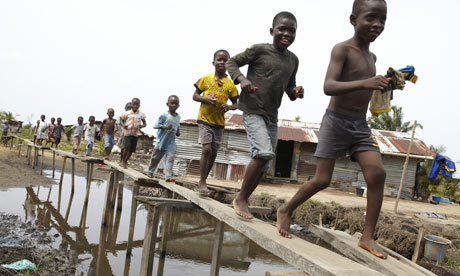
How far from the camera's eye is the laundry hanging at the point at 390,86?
2305 mm

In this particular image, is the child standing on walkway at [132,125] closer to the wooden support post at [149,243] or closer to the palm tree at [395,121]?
the wooden support post at [149,243]

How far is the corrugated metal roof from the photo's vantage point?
15.0 meters

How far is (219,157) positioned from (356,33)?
1272cm

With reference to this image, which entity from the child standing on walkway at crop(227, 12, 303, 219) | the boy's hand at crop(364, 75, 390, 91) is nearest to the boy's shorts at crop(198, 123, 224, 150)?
the child standing on walkway at crop(227, 12, 303, 219)

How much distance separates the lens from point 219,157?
15031 mm

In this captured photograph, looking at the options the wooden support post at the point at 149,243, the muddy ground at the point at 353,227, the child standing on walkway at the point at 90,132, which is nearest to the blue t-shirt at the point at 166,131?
the wooden support post at the point at 149,243

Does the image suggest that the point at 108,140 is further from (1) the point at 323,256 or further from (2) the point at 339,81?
(1) the point at 323,256

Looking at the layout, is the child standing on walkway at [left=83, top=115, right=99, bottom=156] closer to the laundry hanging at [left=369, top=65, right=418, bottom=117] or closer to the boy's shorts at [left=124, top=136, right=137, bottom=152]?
the boy's shorts at [left=124, top=136, right=137, bottom=152]

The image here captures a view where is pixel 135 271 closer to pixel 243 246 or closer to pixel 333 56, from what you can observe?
pixel 243 246

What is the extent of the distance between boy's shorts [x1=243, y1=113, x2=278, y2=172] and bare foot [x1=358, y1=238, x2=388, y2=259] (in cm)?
93

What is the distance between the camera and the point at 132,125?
7414 millimetres

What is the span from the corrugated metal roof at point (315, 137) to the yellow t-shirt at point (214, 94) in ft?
33.6

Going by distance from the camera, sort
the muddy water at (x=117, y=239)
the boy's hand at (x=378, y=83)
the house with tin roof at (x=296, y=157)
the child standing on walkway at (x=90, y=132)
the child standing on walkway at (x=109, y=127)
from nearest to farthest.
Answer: the boy's hand at (x=378, y=83) < the muddy water at (x=117, y=239) < the child standing on walkway at (x=109, y=127) < the child standing on walkway at (x=90, y=132) < the house with tin roof at (x=296, y=157)

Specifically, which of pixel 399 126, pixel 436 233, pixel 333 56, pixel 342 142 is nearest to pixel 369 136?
pixel 342 142
